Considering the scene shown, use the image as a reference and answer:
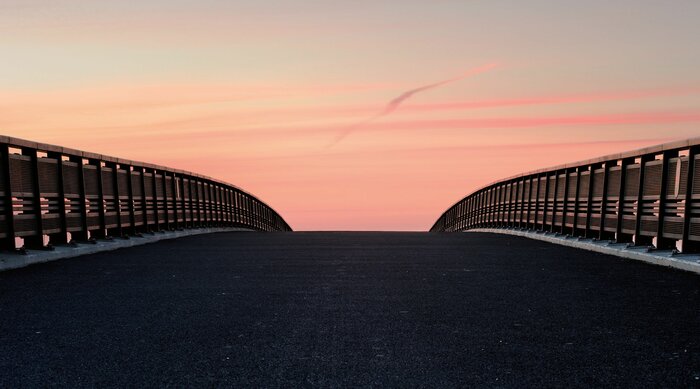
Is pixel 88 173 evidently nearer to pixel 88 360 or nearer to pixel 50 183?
pixel 50 183

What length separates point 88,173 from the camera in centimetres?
1316

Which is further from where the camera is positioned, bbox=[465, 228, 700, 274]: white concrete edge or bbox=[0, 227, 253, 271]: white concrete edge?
bbox=[0, 227, 253, 271]: white concrete edge

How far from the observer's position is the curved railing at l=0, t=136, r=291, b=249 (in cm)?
1000

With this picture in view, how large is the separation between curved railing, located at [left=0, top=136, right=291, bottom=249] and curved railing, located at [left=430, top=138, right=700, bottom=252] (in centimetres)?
1015

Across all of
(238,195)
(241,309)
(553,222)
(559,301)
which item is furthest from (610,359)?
(238,195)

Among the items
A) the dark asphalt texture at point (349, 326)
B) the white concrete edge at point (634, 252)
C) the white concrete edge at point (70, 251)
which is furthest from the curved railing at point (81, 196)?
the white concrete edge at point (634, 252)

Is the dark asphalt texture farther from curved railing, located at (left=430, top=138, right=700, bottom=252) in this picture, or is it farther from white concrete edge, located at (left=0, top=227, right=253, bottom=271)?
curved railing, located at (left=430, top=138, right=700, bottom=252)

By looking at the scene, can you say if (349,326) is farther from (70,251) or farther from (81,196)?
(81,196)

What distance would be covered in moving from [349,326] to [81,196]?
901 centimetres

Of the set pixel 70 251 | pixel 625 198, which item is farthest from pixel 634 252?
pixel 70 251

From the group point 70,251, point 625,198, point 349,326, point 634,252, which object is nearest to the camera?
point 349,326

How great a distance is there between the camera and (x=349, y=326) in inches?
208

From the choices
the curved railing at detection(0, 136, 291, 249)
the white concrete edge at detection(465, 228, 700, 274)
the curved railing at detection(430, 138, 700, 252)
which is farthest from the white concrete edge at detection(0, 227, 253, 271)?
the curved railing at detection(430, 138, 700, 252)

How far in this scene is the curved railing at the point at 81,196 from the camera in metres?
10.0
